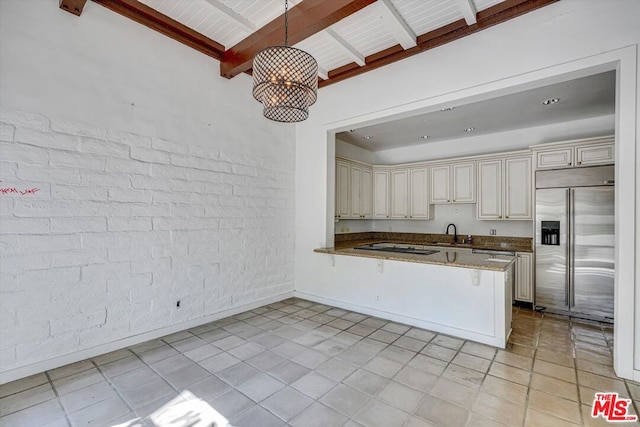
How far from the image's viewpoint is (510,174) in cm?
480

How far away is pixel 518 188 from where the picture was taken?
473cm

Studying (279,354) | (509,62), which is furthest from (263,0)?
(279,354)

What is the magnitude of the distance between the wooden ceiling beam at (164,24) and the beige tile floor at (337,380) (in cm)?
335

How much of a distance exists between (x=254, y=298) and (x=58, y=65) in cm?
328

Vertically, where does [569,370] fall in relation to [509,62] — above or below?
below

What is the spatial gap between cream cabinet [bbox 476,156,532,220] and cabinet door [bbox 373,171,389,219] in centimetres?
172

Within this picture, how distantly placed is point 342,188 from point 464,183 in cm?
223

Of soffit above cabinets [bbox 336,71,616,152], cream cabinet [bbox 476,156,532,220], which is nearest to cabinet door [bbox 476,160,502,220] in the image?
cream cabinet [bbox 476,156,532,220]

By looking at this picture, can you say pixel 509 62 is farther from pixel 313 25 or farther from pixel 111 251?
pixel 111 251

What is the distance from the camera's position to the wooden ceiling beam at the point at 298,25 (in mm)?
2551

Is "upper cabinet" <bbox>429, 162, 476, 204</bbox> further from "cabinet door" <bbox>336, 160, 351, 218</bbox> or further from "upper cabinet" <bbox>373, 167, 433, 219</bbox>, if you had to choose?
"cabinet door" <bbox>336, 160, 351, 218</bbox>

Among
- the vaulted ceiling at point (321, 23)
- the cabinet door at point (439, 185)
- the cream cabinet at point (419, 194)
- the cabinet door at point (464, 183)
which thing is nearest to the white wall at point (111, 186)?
the vaulted ceiling at point (321, 23)

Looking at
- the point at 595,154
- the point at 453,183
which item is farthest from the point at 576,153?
the point at 453,183

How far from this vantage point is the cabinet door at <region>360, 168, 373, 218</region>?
584cm
